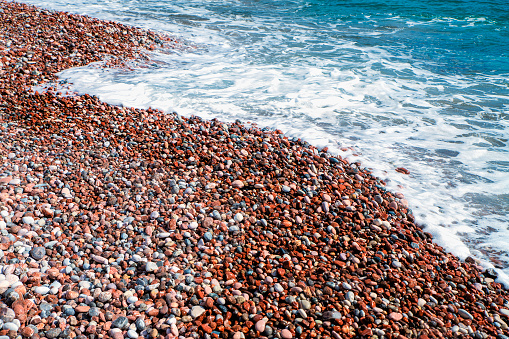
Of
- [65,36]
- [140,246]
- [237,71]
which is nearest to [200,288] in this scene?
[140,246]

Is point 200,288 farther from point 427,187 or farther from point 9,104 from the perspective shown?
point 9,104

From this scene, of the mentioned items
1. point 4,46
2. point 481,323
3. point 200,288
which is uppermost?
point 4,46

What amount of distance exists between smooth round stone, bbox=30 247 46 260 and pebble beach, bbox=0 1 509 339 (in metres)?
0.01

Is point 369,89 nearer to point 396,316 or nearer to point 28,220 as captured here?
point 396,316

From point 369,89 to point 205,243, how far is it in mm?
7197

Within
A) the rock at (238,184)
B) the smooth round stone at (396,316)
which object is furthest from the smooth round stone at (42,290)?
the smooth round stone at (396,316)

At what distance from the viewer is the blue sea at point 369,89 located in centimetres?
555

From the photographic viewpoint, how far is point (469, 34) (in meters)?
15.1

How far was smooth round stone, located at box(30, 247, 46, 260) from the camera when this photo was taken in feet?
11.3

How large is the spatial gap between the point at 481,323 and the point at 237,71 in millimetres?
8205

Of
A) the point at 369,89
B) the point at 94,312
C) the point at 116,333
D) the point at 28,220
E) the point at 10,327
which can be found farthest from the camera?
the point at 369,89

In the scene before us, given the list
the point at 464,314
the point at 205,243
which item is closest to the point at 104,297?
the point at 205,243

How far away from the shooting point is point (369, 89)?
9.38 meters

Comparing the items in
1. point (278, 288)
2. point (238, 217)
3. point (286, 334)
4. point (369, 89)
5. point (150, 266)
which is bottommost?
point (286, 334)
